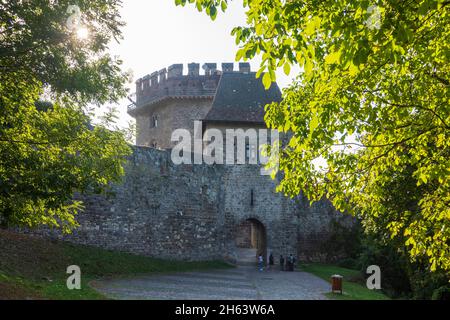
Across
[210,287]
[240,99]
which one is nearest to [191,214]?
[210,287]

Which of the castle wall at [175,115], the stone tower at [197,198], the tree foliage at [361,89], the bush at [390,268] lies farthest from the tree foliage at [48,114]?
the castle wall at [175,115]

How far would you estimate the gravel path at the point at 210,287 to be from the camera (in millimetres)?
13727

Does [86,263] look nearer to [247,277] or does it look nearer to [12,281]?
[12,281]

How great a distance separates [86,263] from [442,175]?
13493mm

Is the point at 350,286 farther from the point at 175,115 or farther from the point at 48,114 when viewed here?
the point at 175,115

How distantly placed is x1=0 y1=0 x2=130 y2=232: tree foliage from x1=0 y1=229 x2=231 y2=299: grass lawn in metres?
2.20

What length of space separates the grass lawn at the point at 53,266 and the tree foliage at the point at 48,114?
7.22 feet

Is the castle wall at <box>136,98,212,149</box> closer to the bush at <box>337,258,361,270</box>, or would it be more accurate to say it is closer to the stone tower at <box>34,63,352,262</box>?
the stone tower at <box>34,63,352,262</box>

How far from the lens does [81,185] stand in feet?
29.1

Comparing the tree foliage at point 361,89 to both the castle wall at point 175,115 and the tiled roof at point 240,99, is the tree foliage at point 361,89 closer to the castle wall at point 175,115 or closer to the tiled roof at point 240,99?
the tiled roof at point 240,99

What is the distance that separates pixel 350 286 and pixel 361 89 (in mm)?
14073

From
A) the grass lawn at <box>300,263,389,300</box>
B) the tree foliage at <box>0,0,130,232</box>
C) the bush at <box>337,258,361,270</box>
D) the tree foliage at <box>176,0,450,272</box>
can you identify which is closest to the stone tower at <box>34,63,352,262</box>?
the bush at <box>337,258,361,270</box>

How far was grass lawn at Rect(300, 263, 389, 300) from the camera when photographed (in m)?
16.1
